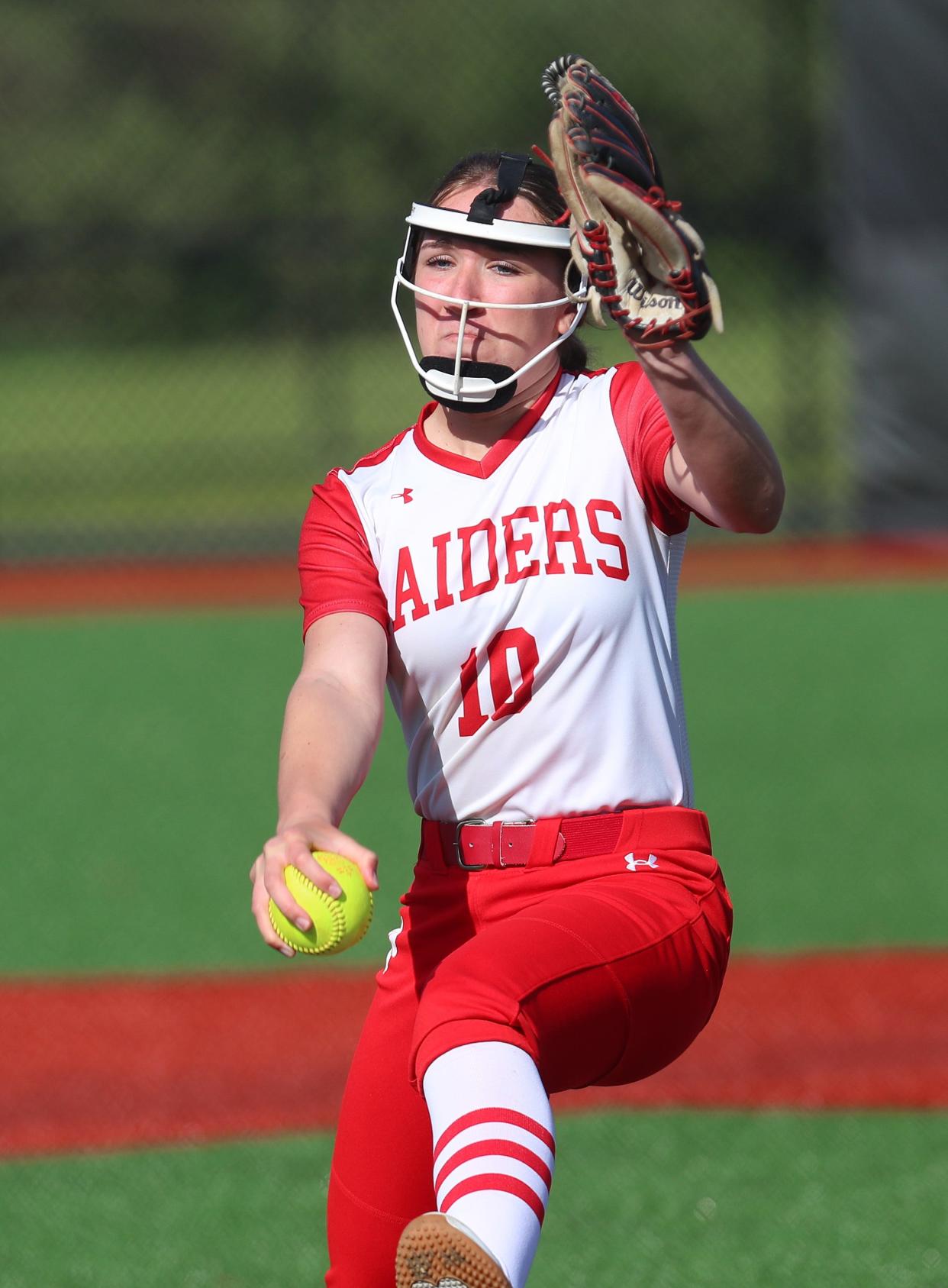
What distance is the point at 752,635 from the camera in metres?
10.3

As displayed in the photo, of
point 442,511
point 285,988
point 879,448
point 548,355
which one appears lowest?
point 285,988

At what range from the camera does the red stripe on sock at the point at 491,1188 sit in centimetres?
192

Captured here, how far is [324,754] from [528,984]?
1.37ft

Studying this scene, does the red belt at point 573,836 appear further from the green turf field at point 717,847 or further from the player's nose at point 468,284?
the green turf field at point 717,847

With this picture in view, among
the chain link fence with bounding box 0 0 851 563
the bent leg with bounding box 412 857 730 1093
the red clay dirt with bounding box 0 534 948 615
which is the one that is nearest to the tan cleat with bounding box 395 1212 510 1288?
the bent leg with bounding box 412 857 730 1093

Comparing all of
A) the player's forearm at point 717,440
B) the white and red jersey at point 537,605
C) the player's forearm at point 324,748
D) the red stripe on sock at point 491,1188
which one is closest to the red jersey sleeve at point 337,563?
the white and red jersey at point 537,605

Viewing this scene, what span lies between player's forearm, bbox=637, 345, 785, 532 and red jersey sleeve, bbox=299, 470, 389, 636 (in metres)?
0.54

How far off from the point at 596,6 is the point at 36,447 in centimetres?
1007

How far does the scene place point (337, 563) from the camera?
264cm

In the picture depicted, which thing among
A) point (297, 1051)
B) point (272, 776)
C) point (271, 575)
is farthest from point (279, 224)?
point (297, 1051)

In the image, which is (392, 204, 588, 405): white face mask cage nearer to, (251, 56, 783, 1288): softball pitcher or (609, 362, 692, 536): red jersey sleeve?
(251, 56, 783, 1288): softball pitcher

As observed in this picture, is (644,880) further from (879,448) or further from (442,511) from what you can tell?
(879,448)

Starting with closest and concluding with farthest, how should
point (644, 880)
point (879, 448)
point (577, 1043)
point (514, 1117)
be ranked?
1. point (514, 1117)
2. point (577, 1043)
3. point (644, 880)
4. point (879, 448)

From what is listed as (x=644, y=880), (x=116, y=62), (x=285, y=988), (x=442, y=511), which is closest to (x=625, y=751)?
(x=644, y=880)
